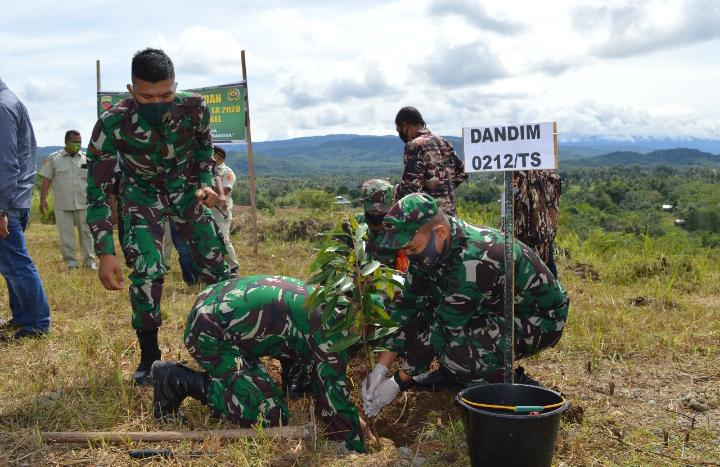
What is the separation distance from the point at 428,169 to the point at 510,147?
1.90m

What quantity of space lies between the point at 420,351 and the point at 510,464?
0.83 metres

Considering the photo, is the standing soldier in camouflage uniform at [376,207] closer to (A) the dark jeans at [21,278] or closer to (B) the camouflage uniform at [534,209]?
(B) the camouflage uniform at [534,209]

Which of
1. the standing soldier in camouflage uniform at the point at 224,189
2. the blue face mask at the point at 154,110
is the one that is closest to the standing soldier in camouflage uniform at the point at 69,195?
the standing soldier in camouflage uniform at the point at 224,189

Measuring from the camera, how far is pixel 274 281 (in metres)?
3.06

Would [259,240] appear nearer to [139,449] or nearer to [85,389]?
[85,389]

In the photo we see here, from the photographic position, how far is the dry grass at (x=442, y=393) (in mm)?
2732

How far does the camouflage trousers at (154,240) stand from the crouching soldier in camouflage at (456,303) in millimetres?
1258

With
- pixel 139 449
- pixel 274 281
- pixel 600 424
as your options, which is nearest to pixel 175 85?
pixel 274 281

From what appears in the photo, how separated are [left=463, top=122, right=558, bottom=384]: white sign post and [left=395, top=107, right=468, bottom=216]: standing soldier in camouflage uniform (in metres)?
1.77

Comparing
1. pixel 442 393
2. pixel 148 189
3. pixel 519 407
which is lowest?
pixel 442 393

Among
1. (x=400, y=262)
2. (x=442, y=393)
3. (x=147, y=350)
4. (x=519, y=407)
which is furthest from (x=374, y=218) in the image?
(x=519, y=407)

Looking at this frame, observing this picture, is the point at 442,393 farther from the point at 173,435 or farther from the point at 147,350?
the point at 147,350

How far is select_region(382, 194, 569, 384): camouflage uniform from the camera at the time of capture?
9.52ft

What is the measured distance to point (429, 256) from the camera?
2752mm
